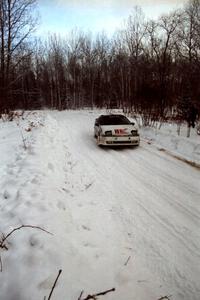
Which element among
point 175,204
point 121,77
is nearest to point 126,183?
point 175,204

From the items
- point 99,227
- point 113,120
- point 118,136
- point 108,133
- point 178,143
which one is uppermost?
point 113,120

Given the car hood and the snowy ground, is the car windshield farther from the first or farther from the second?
the snowy ground

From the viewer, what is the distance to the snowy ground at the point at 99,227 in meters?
3.08

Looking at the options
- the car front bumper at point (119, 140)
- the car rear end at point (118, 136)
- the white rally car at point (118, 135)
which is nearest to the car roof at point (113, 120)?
the white rally car at point (118, 135)

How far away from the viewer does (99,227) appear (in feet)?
14.8

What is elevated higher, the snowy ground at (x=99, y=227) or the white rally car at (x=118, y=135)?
the white rally car at (x=118, y=135)

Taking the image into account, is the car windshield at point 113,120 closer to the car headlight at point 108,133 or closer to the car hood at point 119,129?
the car hood at point 119,129

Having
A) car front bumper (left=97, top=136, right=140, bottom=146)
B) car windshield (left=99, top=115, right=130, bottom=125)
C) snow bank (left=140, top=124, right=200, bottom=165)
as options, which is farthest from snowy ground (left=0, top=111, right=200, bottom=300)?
car windshield (left=99, top=115, right=130, bottom=125)

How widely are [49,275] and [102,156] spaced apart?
22.1 feet

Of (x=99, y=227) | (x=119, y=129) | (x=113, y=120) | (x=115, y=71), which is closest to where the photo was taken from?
(x=99, y=227)

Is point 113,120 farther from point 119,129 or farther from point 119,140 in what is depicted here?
point 119,140

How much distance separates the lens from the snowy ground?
10.1ft

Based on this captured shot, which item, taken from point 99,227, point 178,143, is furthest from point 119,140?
point 99,227

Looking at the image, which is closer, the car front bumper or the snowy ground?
the snowy ground
